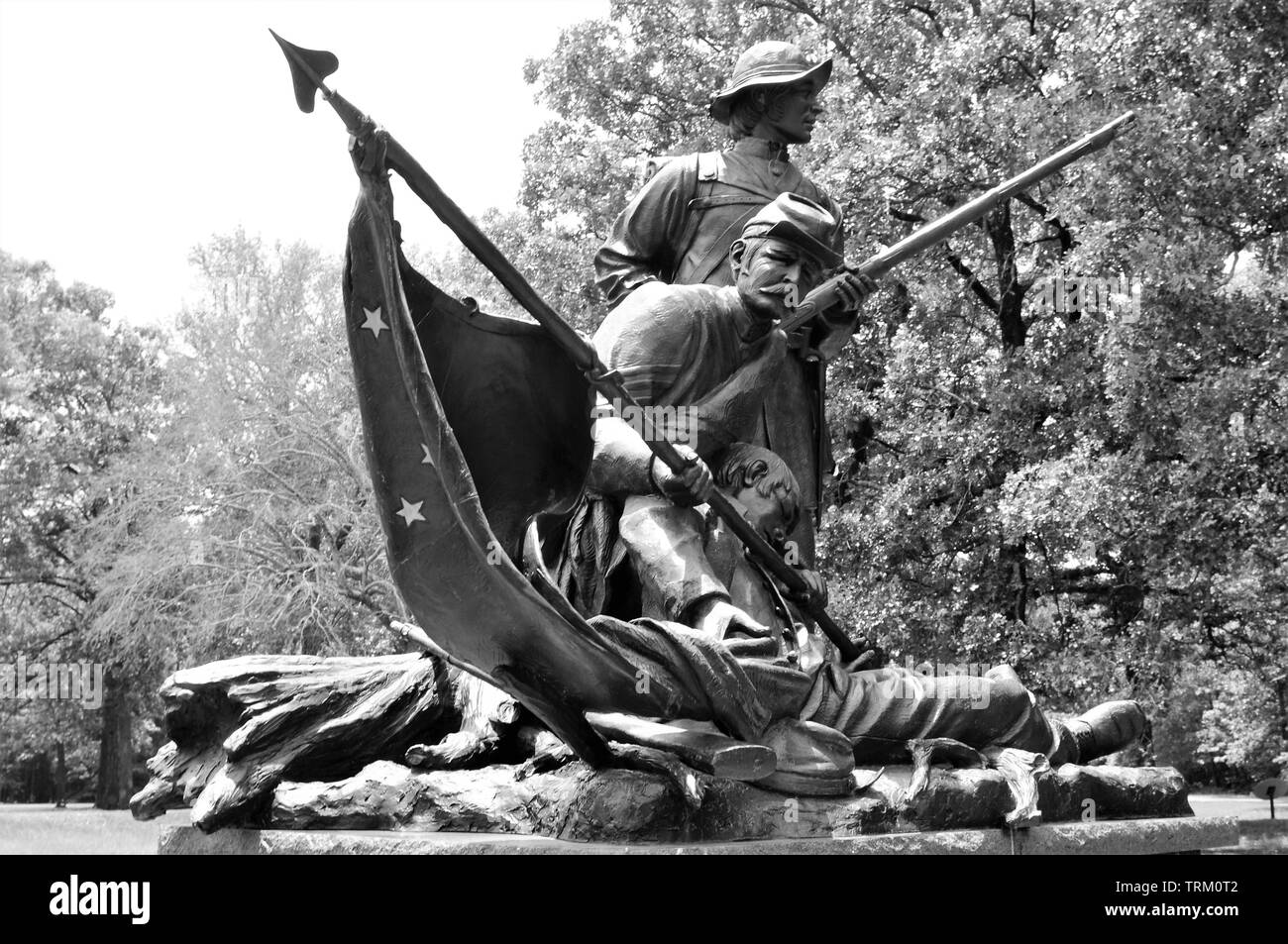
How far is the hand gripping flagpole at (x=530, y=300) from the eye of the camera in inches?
122

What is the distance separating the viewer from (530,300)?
373 centimetres

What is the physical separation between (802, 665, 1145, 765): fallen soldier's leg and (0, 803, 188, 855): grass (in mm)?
8274

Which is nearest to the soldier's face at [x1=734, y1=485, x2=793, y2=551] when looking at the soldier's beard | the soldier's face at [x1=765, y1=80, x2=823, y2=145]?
the soldier's beard

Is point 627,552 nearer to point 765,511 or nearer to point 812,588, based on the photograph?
point 765,511

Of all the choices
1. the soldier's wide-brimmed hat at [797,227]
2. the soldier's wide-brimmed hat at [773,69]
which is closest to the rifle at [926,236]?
the soldier's wide-brimmed hat at [797,227]

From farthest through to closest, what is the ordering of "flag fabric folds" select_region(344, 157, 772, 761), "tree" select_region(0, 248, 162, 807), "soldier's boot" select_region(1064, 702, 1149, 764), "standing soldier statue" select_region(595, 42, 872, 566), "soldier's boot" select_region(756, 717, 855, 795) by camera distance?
"tree" select_region(0, 248, 162, 807) < "standing soldier statue" select_region(595, 42, 872, 566) < "soldier's boot" select_region(1064, 702, 1149, 764) < "soldier's boot" select_region(756, 717, 855, 795) < "flag fabric folds" select_region(344, 157, 772, 761)

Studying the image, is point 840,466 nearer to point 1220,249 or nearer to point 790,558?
point 1220,249

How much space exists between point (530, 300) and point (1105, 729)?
2.80 metres

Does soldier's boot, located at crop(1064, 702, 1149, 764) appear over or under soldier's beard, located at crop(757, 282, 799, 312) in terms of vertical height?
under

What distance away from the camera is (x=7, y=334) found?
973 inches

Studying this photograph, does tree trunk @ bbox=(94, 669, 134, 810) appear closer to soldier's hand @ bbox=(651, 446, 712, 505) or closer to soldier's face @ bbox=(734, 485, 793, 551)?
soldier's face @ bbox=(734, 485, 793, 551)

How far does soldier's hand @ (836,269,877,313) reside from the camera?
18.1 ft

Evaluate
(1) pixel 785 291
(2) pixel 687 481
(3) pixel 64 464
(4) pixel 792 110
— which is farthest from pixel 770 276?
(3) pixel 64 464

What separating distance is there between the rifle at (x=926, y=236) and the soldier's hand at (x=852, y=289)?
2 cm
